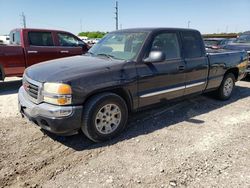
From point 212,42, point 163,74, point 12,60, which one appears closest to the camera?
point 163,74

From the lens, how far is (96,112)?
380 cm

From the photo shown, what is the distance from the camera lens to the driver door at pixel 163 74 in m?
4.36

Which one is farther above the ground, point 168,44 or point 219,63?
point 168,44

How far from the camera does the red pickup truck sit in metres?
7.48

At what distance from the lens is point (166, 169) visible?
3305 millimetres

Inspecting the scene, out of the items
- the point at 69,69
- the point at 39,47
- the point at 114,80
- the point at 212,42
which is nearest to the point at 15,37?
the point at 39,47

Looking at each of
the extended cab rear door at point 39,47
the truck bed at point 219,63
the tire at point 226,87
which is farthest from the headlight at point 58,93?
the extended cab rear door at point 39,47

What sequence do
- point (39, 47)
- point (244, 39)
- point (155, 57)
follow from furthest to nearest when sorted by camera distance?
point (244, 39) → point (39, 47) → point (155, 57)

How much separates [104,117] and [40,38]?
17.5ft

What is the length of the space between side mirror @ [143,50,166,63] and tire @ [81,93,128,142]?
0.81m

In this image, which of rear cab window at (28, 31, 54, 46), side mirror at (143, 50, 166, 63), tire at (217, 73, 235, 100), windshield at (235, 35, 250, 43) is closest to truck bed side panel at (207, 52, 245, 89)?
tire at (217, 73, 235, 100)

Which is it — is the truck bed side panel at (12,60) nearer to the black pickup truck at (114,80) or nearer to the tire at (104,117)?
the black pickup truck at (114,80)

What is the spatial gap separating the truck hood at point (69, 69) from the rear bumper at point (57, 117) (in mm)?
395

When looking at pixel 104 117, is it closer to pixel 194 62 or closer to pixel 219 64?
pixel 194 62
